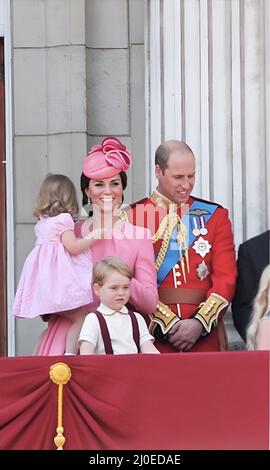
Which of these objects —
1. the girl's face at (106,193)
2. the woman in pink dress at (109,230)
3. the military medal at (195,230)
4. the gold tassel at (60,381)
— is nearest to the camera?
the gold tassel at (60,381)

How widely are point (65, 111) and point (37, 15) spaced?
62cm

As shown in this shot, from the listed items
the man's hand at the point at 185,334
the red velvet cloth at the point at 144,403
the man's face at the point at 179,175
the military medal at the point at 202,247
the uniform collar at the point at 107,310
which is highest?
the man's face at the point at 179,175

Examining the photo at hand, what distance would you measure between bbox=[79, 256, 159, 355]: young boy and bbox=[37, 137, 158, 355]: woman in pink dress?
0.24m

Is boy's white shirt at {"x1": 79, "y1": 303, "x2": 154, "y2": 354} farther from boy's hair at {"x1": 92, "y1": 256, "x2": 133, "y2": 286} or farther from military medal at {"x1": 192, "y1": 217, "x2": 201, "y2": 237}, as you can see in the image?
military medal at {"x1": 192, "y1": 217, "x2": 201, "y2": 237}

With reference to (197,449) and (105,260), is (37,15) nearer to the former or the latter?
(105,260)

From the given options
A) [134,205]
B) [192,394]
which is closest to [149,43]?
[134,205]

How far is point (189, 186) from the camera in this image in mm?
8289

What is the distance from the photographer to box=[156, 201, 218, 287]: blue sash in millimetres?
8336

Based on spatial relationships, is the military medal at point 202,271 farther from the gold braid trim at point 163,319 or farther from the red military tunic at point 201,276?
the gold braid trim at point 163,319

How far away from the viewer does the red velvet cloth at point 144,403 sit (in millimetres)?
7410

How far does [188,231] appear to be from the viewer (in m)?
8.41

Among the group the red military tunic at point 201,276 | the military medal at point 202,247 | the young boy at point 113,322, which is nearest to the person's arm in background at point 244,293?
the red military tunic at point 201,276

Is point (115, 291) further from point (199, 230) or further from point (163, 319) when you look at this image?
point (199, 230)

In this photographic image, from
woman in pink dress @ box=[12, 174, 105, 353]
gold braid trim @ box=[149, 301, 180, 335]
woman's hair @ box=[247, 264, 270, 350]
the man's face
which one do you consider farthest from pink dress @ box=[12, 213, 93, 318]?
woman's hair @ box=[247, 264, 270, 350]
